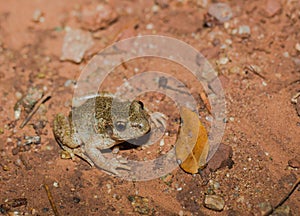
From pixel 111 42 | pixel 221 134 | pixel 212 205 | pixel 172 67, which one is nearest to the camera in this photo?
pixel 212 205

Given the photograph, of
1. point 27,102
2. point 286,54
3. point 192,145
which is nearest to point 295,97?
point 286,54

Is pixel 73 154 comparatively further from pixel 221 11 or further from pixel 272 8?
pixel 272 8

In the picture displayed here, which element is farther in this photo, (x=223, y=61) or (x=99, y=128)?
(x=223, y=61)

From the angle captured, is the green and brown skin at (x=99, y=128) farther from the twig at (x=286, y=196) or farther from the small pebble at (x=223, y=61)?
the twig at (x=286, y=196)

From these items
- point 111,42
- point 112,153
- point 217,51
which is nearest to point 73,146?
point 112,153

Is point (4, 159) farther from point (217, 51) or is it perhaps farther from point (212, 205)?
point (217, 51)

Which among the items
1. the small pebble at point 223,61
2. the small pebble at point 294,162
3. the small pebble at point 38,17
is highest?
the small pebble at point 38,17

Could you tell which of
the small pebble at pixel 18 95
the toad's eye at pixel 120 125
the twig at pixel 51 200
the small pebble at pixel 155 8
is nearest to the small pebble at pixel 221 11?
the small pebble at pixel 155 8
